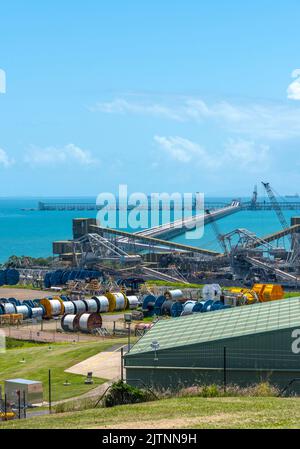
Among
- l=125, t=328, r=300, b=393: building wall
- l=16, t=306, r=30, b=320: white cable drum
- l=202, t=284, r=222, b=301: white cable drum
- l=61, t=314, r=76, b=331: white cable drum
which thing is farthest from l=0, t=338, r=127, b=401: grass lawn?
l=202, t=284, r=222, b=301: white cable drum

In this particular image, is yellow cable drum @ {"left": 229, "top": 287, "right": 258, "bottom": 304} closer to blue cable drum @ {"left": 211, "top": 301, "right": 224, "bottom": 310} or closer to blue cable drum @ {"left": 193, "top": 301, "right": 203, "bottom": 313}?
blue cable drum @ {"left": 211, "top": 301, "right": 224, "bottom": 310}

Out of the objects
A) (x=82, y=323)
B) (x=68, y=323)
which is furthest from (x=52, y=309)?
(x=82, y=323)

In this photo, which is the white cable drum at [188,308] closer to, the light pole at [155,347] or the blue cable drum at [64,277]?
the blue cable drum at [64,277]

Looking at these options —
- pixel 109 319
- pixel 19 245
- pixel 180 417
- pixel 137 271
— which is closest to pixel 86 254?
pixel 137 271

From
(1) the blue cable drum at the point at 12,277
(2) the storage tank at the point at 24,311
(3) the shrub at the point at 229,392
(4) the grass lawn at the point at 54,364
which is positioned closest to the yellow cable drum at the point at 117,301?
(2) the storage tank at the point at 24,311

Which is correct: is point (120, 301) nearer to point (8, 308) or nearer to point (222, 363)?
point (8, 308)

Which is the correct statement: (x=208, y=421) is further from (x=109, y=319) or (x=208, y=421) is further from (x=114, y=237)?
(x=114, y=237)
